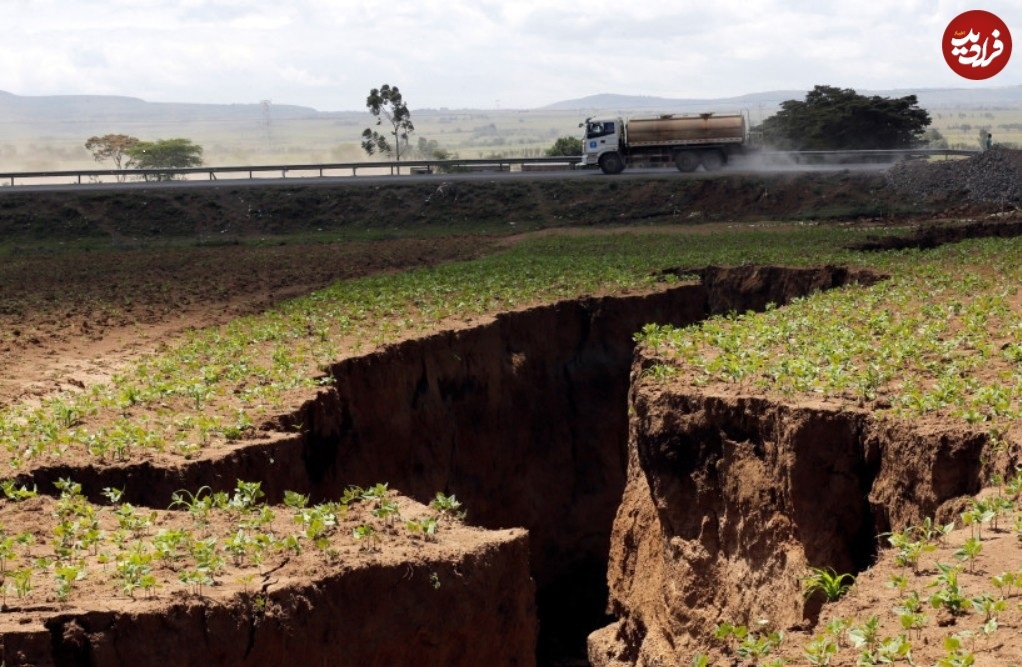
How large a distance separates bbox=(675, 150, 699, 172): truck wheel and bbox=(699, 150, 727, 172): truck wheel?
0.29 m

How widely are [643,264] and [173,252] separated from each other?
1662 centimetres

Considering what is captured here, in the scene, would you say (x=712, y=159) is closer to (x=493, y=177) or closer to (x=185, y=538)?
(x=493, y=177)

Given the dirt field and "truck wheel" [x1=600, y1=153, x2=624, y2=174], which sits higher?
"truck wheel" [x1=600, y1=153, x2=624, y2=174]

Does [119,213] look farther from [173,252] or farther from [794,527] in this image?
[794,527]

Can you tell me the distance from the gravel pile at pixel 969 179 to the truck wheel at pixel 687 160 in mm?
8149

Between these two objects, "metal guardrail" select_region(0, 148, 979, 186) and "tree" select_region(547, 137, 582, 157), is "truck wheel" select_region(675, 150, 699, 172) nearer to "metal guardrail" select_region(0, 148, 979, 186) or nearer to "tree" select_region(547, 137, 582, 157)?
"metal guardrail" select_region(0, 148, 979, 186)

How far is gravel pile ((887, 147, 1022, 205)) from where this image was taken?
138 feet

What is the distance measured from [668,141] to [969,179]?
1215cm

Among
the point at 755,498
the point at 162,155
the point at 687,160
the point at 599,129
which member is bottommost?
the point at 755,498

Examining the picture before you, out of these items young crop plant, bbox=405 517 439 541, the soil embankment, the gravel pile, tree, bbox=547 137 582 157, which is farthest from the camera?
tree, bbox=547 137 582 157

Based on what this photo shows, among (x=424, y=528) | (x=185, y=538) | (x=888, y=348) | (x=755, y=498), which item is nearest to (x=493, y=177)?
(x=888, y=348)

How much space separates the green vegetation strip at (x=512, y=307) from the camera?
14352 millimetres

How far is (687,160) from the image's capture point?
51062 millimetres

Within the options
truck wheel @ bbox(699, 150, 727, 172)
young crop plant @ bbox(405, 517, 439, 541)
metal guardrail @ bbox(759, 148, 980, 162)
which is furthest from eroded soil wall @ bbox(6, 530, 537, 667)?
metal guardrail @ bbox(759, 148, 980, 162)
